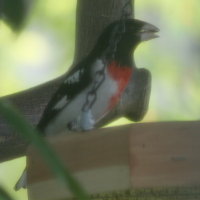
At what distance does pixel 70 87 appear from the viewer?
1.96m

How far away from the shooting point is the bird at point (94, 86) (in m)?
1.89

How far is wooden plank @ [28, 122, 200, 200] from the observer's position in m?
1.13

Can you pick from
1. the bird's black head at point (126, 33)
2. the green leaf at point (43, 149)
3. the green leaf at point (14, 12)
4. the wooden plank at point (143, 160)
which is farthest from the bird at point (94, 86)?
the green leaf at point (43, 149)

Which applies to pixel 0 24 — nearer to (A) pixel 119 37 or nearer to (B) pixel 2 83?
(A) pixel 119 37

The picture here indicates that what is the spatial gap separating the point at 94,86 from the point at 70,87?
0.23 feet

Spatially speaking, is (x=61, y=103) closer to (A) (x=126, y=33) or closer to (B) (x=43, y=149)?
(A) (x=126, y=33)

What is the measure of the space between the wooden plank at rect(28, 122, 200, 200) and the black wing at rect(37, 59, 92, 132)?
0.69 m

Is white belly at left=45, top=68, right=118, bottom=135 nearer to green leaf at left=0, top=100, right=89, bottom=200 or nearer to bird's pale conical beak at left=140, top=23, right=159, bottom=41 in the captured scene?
bird's pale conical beak at left=140, top=23, right=159, bottom=41

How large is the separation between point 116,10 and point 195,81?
0.84m

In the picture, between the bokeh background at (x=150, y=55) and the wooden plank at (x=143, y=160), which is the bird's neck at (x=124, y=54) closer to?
the bokeh background at (x=150, y=55)

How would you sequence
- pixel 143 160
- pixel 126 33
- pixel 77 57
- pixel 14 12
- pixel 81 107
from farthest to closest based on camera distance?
pixel 77 57, pixel 126 33, pixel 81 107, pixel 143 160, pixel 14 12

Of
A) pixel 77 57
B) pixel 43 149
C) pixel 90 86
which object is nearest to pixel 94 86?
pixel 90 86

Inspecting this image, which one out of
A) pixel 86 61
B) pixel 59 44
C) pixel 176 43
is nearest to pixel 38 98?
pixel 86 61

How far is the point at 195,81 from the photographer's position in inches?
110
